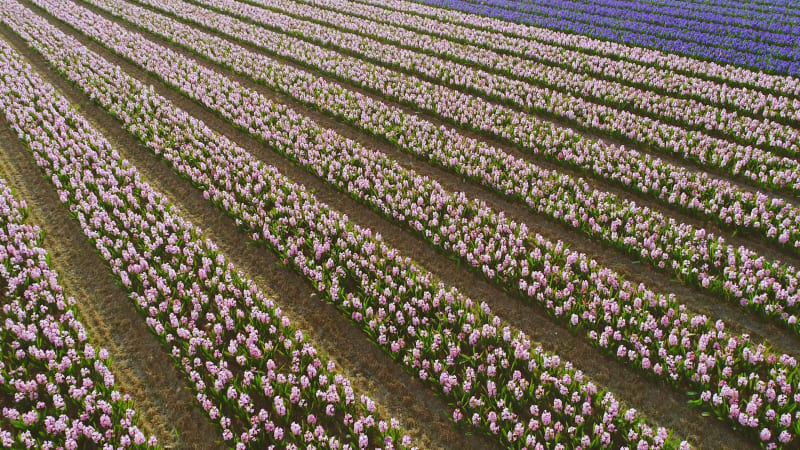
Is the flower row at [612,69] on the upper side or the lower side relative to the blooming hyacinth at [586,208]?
upper

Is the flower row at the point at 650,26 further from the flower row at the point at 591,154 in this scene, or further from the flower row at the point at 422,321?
the flower row at the point at 422,321

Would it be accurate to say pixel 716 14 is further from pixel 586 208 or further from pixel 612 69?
pixel 586 208

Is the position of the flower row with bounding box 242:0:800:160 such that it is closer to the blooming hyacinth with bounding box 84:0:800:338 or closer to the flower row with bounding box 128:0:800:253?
the flower row with bounding box 128:0:800:253

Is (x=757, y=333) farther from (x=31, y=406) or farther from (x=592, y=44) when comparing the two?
(x=592, y=44)

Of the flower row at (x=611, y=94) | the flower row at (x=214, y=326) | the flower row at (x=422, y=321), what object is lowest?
the flower row at (x=214, y=326)

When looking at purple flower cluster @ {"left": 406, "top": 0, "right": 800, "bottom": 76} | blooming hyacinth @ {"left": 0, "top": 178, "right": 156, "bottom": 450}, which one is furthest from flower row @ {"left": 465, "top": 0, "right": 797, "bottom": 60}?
blooming hyacinth @ {"left": 0, "top": 178, "right": 156, "bottom": 450}

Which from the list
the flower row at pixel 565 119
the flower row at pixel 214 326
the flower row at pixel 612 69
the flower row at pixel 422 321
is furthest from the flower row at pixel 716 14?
the flower row at pixel 214 326

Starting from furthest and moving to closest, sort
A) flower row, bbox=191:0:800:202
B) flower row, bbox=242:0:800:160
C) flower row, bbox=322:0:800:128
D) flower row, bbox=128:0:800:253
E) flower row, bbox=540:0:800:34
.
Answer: flower row, bbox=540:0:800:34
flower row, bbox=322:0:800:128
flower row, bbox=242:0:800:160
flower row, bbox=191:0:800:202
flower row, bbox=128:0:800:253
